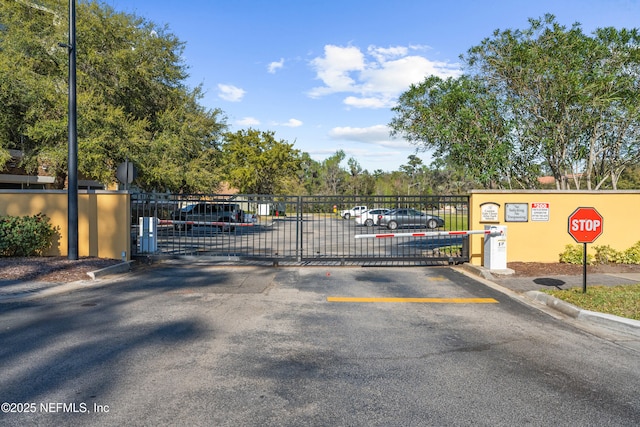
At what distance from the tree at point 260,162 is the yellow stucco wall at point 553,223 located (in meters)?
32.5

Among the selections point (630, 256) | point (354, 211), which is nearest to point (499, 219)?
point (630, 256)

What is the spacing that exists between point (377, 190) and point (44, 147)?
63352mm

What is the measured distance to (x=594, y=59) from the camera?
1320 centimetres

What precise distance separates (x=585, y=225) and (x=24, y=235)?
12548 mm

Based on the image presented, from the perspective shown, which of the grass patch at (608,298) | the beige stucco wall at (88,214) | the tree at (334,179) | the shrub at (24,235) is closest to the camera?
the grass patch at (608,298)

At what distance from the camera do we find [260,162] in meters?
42.8

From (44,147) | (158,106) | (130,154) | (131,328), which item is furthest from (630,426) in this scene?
(158,106)

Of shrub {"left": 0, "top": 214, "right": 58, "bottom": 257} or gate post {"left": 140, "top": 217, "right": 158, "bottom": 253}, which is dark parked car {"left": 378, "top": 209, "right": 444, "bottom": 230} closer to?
gate post {"left": 140, "top": 217, "right": 158, "bottom": 253}

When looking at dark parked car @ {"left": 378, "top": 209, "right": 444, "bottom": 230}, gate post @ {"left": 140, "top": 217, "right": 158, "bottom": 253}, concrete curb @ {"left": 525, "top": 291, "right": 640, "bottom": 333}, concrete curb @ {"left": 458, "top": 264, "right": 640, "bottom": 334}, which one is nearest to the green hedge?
concrete curb @ {"left": 458, "top": 264, "right": 640, "bottom": 334}

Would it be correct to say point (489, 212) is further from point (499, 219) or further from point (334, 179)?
point (334, 179)

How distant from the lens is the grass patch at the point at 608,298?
6699 millimetres

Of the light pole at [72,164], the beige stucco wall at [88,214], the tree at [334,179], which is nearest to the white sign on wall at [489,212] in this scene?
the beige stucco wall at [88,214]

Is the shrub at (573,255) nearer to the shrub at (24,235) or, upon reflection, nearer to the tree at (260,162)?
the shrub at (24,235)

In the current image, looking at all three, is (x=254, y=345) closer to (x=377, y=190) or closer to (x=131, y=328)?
(x=131, y=328)
